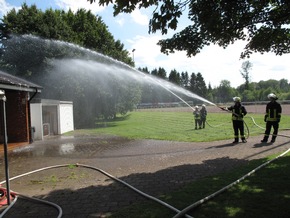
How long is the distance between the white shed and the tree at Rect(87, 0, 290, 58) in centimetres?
1022

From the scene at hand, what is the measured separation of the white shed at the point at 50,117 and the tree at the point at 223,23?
402 inches

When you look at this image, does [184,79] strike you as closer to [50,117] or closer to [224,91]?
[224,91]

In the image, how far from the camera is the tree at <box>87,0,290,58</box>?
229 inches

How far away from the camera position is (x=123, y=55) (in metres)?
31.4

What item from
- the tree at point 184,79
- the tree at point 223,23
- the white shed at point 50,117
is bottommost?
the white shed at point 50,117

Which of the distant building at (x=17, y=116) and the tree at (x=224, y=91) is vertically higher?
the tree at (x=224, y=91)

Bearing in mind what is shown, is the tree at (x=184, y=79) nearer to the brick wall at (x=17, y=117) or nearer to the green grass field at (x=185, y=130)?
the green grass field at (x=185, y=130)

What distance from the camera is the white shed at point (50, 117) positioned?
51.7 feet

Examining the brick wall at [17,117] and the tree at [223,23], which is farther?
the brick wall at [17,117]

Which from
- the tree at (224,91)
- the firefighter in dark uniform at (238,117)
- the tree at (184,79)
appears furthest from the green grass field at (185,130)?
the tree at (184,79)

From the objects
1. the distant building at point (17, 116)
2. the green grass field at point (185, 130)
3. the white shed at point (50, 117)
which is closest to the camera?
the distant building at point (17, 116)

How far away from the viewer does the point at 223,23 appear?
7.11 metres

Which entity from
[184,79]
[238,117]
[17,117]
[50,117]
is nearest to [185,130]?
[238,117]

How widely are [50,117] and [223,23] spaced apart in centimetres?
1513
